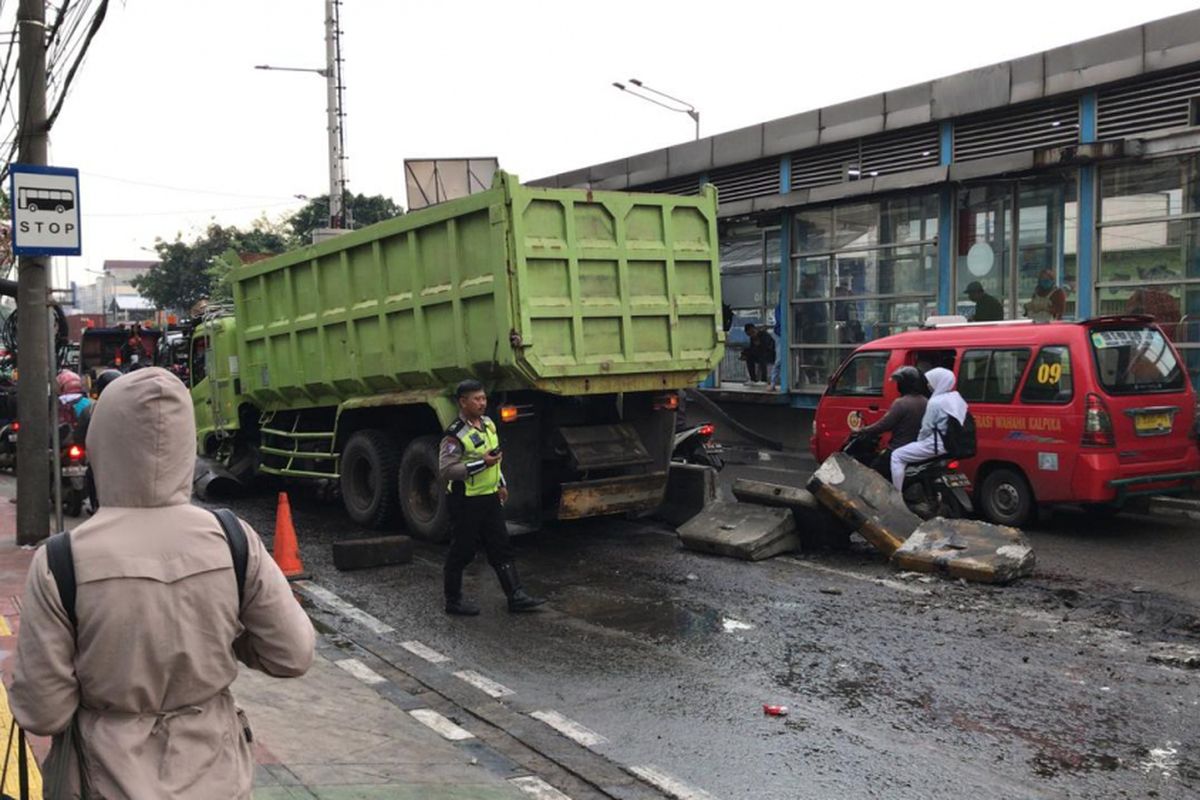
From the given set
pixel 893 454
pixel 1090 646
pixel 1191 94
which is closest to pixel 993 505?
pixel 893 454

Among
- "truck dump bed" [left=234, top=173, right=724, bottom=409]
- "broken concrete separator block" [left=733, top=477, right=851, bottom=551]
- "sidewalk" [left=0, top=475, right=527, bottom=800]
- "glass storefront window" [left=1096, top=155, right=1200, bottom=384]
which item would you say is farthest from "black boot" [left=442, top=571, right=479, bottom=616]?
"glass storefront window" [left=1096, top=155, right=1200, bottom=384]

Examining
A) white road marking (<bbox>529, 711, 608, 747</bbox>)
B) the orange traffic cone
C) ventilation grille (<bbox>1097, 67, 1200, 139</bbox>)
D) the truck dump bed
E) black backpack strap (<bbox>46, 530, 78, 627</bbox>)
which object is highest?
ventilation grille (<bbox>1097, 67, 1200, 139</bbox>)

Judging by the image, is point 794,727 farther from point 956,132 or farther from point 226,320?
point 956,132

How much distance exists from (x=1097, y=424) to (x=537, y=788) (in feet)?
22.5

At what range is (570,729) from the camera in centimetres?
541

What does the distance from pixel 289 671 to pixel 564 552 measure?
715 cm

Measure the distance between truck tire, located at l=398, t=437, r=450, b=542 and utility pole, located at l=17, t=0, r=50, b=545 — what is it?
317cm

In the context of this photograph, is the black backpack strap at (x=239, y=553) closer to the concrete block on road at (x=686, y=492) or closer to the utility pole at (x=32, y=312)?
the concrete block on road at (x=686, y=492)

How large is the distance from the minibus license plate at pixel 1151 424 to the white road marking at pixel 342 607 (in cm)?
671

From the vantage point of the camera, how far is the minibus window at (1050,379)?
9.78m

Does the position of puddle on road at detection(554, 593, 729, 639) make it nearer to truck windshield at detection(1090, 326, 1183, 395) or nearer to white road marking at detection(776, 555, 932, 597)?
white road marking at detection(776, 555, 932, 597)

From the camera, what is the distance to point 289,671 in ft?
8.85

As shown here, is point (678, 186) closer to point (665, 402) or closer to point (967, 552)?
point (665, 402)

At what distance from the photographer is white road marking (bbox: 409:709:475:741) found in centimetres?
535
